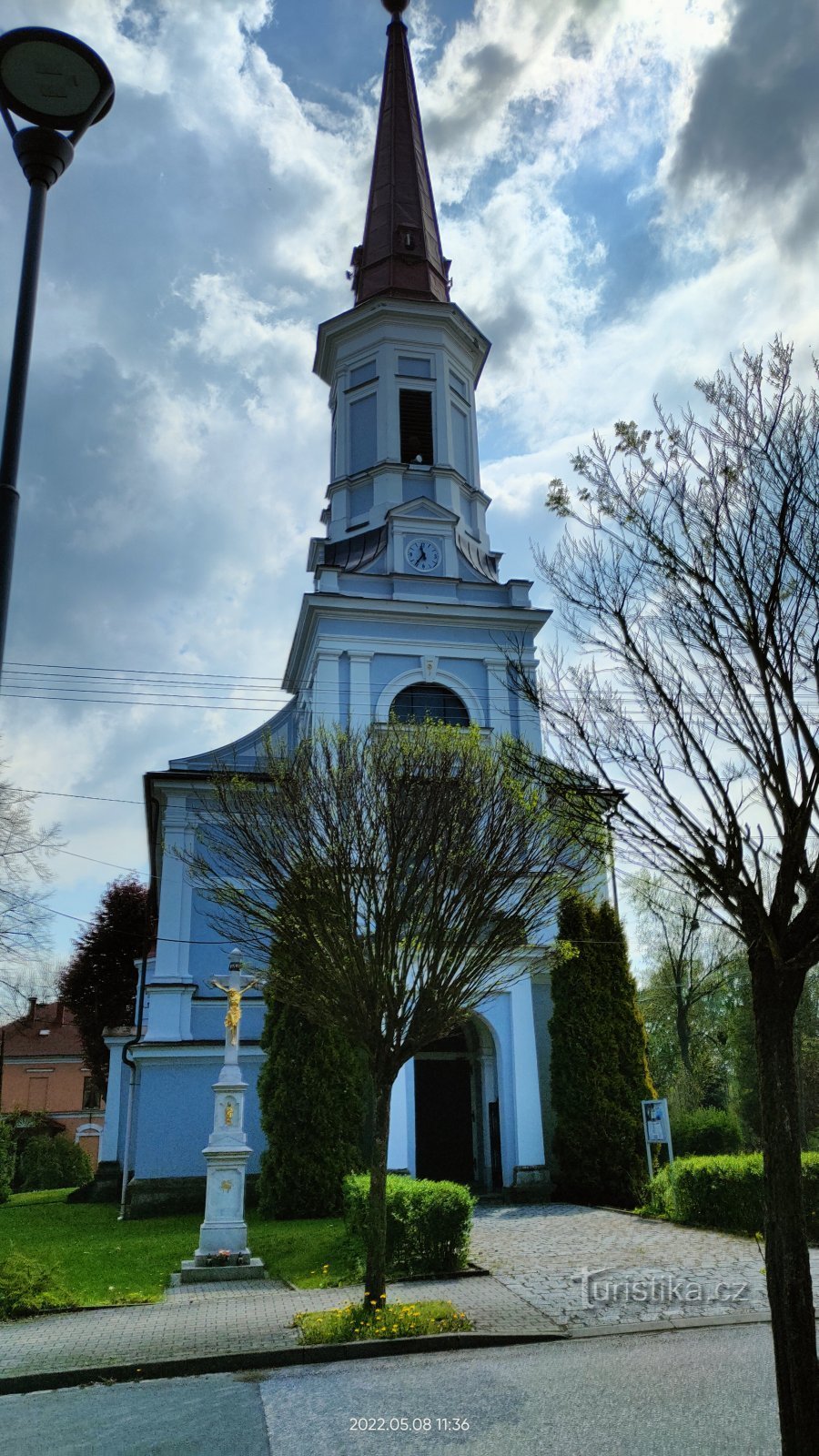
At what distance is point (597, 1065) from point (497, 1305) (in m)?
10.6

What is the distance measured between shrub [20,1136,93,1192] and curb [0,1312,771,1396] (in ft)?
102

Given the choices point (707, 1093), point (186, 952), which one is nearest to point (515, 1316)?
point (186, 952)

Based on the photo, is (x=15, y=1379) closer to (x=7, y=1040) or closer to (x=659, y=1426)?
A: (x=659, y=1426)

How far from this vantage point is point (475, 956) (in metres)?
11.0

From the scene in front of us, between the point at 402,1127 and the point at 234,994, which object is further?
the point at 402,1127

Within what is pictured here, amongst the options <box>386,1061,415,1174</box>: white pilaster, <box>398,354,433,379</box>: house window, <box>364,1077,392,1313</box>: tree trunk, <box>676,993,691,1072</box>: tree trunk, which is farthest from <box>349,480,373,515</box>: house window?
<box>676,993,691,1072</box>: tree trunk

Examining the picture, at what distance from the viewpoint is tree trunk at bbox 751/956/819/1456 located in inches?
188

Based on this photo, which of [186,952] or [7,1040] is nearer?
[186,952]

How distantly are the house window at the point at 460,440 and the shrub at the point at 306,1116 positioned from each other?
15360 mm

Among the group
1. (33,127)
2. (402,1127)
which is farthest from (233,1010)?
(33,127)

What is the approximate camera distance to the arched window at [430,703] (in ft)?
78.1

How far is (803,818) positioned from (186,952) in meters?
18.7

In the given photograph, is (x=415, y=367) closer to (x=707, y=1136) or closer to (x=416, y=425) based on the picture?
(x=416, y=425)

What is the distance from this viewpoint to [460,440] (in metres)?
27.8
